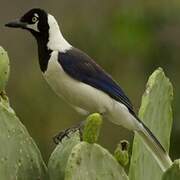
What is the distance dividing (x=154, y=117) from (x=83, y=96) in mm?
412

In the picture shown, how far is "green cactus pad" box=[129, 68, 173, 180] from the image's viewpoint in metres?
2.27

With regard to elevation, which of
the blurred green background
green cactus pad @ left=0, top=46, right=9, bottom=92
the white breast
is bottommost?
the blurred green background

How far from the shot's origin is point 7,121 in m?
2.04

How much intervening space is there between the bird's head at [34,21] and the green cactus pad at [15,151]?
0.65 meters

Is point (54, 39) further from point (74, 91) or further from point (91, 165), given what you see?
point (91, 165)

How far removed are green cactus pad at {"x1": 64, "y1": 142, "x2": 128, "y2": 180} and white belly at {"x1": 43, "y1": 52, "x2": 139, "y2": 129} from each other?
656 mm

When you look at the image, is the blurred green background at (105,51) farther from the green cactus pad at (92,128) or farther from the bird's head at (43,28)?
the green cactus pad at (92,128)

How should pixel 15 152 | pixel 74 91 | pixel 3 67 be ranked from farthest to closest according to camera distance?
pixel 74 91 < pixel 3 67 < pixel 15 152

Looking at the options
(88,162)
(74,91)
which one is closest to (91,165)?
(88,162)

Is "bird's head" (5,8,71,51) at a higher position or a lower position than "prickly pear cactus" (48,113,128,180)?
higher

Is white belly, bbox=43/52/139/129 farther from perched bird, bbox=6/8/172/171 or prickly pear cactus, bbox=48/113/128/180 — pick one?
prickly pear cactus, bbox=48/113/128/180

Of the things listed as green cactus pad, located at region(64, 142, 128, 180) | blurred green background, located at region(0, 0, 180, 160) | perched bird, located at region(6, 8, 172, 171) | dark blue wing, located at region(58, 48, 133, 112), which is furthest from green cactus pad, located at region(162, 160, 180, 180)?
blurred green background, located at region(0, 0, 180, 160)

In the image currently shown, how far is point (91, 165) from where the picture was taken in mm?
1944

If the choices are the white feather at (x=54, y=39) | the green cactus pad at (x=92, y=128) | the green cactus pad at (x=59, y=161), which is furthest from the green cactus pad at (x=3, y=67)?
the white feather at (x=54, y=39)
